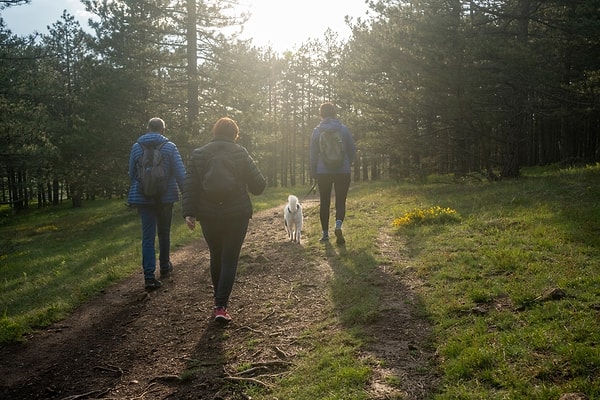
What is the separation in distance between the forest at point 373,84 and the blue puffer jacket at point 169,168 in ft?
31.8

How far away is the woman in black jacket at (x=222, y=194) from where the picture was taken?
16.4 feet

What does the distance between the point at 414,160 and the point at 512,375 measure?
1665 cm

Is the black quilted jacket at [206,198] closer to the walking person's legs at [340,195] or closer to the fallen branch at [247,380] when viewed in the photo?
the fallen branch at [247,380]

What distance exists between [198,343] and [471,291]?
125 inches

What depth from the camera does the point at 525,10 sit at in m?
14.1

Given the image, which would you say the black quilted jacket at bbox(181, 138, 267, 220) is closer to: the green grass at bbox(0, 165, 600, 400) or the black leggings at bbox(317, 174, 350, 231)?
the green grass at bbox(0, 165, 600, 400)

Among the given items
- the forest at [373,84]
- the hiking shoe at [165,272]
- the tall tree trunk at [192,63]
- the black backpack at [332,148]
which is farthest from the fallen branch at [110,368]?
the tall tree trunk at [192,63]

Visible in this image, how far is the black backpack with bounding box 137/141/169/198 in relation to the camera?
6.51 meters

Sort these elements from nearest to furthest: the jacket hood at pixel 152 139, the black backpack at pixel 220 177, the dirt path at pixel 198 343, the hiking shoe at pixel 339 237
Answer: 1. the dirt path at pixel 198 343
2. the black backpack at pixel 220 177
3. the jacket hood at pixel 152 139
4. the hiking shoe at pixel 339 237

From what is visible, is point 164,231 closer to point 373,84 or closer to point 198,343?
point 198,343

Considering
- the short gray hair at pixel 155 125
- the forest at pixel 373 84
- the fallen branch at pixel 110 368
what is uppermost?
the forest at pixel 373 84

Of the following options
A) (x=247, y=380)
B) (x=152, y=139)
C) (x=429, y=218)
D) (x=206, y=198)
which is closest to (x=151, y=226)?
(x=152, y=139)

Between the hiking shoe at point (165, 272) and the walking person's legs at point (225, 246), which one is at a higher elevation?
the walking person's legs at point (225, 246)

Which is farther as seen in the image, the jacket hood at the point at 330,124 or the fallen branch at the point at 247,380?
the jacket hood at the point at 330,124
